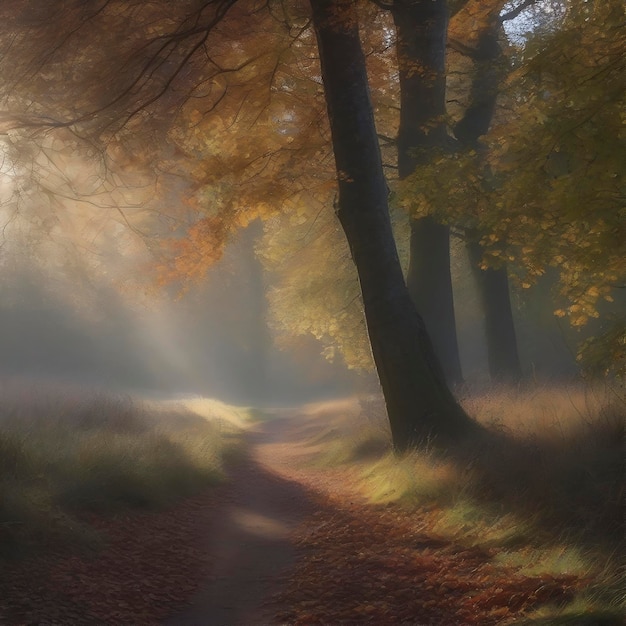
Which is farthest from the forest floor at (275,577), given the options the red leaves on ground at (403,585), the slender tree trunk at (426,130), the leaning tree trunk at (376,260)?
the slender tree trunk at (426,130)

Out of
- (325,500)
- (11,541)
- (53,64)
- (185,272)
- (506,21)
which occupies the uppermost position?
(506,21)

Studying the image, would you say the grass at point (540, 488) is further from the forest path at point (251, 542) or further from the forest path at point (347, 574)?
the forest path at point (251, 542)

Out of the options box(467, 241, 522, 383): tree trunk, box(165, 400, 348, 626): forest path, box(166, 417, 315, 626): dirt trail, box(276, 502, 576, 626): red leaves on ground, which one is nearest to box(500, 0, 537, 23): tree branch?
box(467, 241, 522, 383): tree trunk

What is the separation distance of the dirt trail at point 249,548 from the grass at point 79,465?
34.8 inches

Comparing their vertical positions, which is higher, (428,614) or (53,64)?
(53,64)

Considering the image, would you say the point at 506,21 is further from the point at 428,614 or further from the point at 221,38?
the point at 428,614

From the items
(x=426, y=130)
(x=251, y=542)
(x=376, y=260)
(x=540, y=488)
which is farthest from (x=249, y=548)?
(x=426, y=130)

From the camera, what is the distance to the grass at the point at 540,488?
17.1ft

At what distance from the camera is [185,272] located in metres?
13.3

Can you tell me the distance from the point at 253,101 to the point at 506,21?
7.44 m

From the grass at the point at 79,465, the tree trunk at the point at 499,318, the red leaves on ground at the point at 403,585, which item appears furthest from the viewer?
the tree trunk at the point at 499,318

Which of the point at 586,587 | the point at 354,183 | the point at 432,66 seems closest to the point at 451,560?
the point at 586,587

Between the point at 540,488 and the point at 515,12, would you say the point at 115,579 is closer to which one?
the point at 540,488

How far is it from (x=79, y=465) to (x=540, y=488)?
545 centimetres
